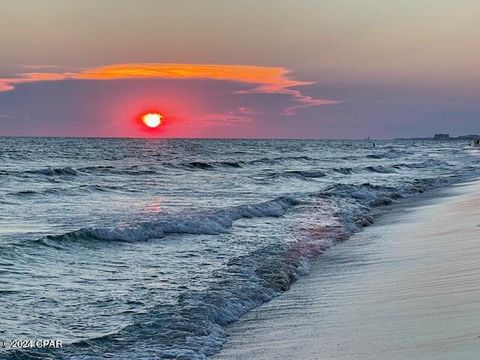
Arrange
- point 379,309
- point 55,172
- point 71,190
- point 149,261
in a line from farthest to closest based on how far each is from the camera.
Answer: point 55,172, point 71,190, point 149,261, point 379,309

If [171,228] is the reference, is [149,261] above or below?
below

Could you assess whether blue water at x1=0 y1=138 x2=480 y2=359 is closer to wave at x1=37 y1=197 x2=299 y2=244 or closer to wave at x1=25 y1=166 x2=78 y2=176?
wave at x1=37 y1=197 x2=299 y2=244

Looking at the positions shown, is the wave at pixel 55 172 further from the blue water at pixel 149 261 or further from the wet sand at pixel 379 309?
the wet sand at pixel 379 309

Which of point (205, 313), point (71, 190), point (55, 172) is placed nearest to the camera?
point (205, 313)

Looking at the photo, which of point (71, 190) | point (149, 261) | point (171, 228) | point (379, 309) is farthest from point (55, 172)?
point (379, 309)

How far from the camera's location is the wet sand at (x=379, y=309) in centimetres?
737

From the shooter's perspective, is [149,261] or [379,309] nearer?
[379,309]

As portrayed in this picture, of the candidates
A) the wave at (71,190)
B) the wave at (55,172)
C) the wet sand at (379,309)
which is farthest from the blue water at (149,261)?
the wave at (55,172)

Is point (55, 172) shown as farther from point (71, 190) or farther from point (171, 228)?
point (171, 228)

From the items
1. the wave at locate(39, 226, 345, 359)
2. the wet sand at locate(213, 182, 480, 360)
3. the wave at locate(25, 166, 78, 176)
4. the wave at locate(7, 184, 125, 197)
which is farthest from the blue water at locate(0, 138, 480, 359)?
the wave at locate(25, 166, 78, 176)

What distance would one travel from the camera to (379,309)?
9.29m

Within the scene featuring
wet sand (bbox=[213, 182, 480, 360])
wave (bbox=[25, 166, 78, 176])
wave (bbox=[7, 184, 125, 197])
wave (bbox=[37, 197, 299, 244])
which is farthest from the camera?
wave (bbox=[25, 166, 78, 176])

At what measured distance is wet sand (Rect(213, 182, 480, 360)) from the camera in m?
7.37

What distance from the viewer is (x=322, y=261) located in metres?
14.5
